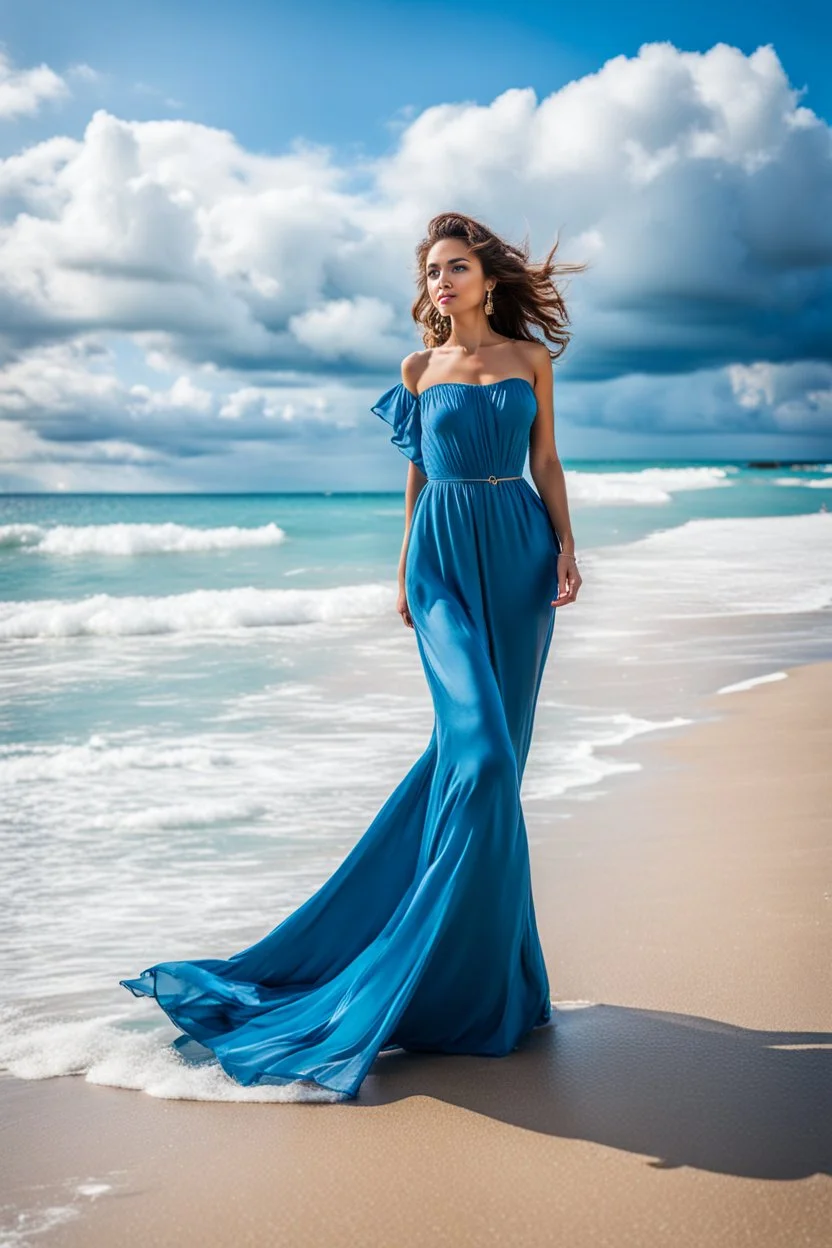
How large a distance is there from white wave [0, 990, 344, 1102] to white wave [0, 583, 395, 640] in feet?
35.3

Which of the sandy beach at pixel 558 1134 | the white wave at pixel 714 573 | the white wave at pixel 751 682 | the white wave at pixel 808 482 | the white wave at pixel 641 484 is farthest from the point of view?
the white wave at pixel 808 482

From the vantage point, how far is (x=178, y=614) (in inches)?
587

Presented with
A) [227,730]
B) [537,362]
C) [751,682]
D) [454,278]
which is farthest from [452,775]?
[751,682]

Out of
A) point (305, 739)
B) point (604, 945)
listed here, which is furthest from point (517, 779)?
point (305, 739)

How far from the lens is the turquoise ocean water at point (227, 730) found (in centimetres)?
402

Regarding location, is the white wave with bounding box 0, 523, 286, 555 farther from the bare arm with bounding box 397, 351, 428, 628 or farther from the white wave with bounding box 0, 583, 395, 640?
the bare arm with bounding box 397, 351, 428, 628

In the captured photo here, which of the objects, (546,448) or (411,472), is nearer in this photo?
(546,448)

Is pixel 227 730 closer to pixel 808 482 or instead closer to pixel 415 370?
pixel 415 370

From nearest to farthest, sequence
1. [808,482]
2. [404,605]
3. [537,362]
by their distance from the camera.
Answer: [537,362] < [404,605] < [808,482]

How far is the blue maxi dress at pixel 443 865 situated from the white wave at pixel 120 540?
2421 cm

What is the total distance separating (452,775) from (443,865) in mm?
230

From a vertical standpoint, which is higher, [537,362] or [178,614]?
[537,362]

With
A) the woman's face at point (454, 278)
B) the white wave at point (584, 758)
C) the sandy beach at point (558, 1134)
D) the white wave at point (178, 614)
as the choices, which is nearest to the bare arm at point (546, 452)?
the woman's face at point (454, 278)

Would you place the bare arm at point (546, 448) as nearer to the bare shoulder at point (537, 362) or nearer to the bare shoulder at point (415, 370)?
the bare shoulder at point (537, 362)
